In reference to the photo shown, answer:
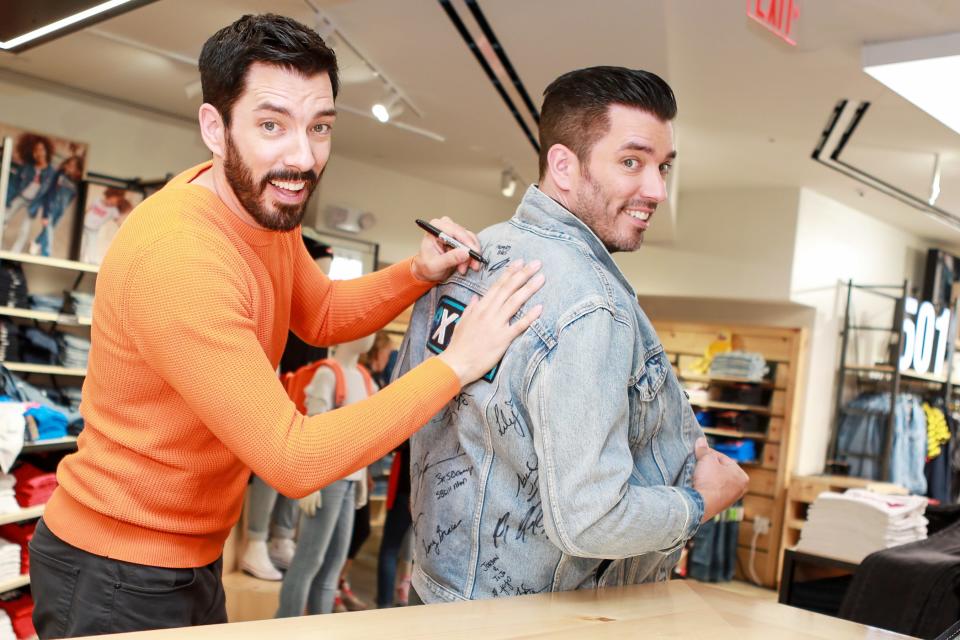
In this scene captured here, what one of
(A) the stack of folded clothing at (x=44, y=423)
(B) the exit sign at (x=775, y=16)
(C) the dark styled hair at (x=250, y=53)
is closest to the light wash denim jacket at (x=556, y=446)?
(C) the dark styled hair at (x=250, y=53)

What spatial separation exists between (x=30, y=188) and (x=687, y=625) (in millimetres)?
6236

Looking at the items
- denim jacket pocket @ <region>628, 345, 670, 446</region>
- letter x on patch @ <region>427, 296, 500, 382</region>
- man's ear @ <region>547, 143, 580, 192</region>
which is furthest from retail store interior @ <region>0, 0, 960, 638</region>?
man's ear @ <region>547, 143, 580, 192</region>

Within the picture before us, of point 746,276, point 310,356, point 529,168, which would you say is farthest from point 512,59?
point 746,276

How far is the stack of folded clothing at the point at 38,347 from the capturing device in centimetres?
587

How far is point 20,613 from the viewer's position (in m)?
3.55

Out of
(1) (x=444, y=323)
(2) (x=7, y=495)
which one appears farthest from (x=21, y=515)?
(1) (x=444, y=323)

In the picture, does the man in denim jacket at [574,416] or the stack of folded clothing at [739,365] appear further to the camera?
the stack of folded clothing at [739,365]

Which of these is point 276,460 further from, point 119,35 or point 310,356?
point 119,35

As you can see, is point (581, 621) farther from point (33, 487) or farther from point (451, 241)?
point (33, 487)

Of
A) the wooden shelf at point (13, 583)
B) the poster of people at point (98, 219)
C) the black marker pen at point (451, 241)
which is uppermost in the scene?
the poster of people at point (98, 219)

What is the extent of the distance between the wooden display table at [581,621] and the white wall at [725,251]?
684 centimetres

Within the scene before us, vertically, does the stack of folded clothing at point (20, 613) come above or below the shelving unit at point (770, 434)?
below

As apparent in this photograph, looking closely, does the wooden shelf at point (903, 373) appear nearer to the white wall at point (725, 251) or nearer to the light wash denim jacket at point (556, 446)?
the white wall at point (725, 251)

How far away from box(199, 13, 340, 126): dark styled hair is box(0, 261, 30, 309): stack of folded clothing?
4.95 meters
